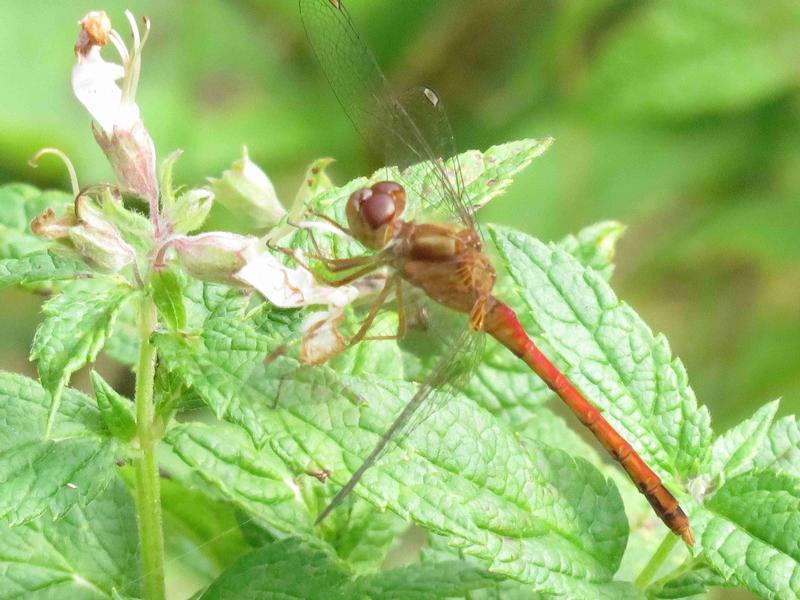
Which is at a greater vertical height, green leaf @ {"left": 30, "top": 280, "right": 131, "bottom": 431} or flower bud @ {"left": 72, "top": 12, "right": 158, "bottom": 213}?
flower bud @ {"left": 72, "top": 12, "right": 158, "bottom": 213}

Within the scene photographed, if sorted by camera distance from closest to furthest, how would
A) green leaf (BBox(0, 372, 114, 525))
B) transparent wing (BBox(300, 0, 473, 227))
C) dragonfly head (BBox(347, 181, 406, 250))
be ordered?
green leaf (BBox(0, 372, 114, 525)) < dragonfly head (BBox(347, 181, 406, 250)) < transparent wing (BBox(300, 0, 473, 227))

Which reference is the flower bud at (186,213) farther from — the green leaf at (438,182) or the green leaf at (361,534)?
the green leaf at (361,534)

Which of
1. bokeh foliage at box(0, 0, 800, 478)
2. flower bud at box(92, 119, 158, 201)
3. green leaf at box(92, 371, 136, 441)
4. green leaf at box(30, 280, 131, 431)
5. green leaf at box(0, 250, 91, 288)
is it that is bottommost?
green leaf at box(92, 371, 136, 441)

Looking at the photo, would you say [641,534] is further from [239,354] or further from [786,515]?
[239,354]

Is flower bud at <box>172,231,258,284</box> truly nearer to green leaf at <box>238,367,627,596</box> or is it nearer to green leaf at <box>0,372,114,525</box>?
green leaf at <box>238,367,627,596</box>

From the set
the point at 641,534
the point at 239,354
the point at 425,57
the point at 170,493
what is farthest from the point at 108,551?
the point at 425,57

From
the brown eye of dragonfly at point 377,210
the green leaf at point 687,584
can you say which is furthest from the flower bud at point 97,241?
the green leaf at point 687,584

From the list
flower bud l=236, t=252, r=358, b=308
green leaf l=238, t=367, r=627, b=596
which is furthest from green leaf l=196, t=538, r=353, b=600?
flower bud l=236, t=252, r=358, b=308

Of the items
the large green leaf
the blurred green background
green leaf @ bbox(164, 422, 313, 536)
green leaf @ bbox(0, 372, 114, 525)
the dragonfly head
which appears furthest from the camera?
the blurred green background
